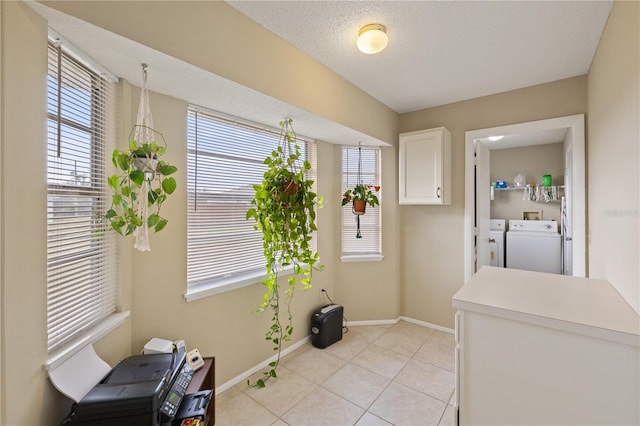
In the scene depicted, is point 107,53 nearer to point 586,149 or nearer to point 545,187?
point 586,149

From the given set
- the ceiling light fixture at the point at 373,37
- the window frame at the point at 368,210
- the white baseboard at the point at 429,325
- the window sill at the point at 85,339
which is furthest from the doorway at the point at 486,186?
the window sill at the point at 85,339

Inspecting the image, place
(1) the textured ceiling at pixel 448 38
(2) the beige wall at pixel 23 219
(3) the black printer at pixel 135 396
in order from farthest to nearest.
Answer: (1) the textured ceiling at pixel 448 38 < (3) the black printer at pixel 135 396 < (2) the beige wall at pixel 23 219

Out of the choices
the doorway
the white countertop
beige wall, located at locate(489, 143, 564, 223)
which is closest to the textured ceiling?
the doorway

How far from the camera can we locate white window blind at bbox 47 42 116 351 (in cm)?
122

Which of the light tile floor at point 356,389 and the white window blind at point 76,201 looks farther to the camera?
the light tile floor at point 356,389

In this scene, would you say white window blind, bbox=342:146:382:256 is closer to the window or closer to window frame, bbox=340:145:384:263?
window frame, bbox=340:145:384:263

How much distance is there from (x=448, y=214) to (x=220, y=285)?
7.78ft

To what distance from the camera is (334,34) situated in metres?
1.81

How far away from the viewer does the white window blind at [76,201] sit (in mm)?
1222

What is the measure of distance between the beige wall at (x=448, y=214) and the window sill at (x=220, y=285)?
1.80m

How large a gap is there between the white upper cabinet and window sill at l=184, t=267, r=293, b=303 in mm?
1724

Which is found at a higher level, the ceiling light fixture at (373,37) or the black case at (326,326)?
the ceiling light fixture at (373,37)

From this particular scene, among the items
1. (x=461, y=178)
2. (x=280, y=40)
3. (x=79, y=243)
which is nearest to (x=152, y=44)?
(x=280, y=40)

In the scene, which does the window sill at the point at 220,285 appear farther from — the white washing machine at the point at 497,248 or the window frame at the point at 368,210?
the white washing machine at the point at 497,248
